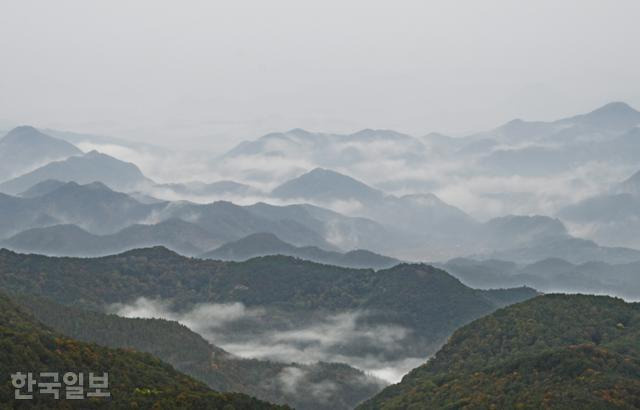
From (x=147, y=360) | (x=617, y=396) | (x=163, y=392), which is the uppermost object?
(x=147, y=360)

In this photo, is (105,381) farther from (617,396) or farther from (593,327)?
(593,327)

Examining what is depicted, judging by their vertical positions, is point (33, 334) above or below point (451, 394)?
A: above

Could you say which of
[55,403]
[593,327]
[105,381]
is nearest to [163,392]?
[105,381]

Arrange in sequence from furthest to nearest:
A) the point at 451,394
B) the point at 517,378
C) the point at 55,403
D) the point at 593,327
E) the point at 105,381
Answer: the point at 593,327 < the point at 451,394 < the point at 517,378 < the point at 105,381 < the point at 55,403

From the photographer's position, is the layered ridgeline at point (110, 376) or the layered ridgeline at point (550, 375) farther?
the layered ridgeline at point (550, 375)

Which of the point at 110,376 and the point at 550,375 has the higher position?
the point at 110,376

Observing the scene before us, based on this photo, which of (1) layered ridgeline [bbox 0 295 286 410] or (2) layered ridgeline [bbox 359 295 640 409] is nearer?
(1) layered ridgeline [bbox 0 295 286 410]

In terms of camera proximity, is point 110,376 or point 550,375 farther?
point 550,375

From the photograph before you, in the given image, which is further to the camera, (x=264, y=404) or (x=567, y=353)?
(x=567, y=353)
